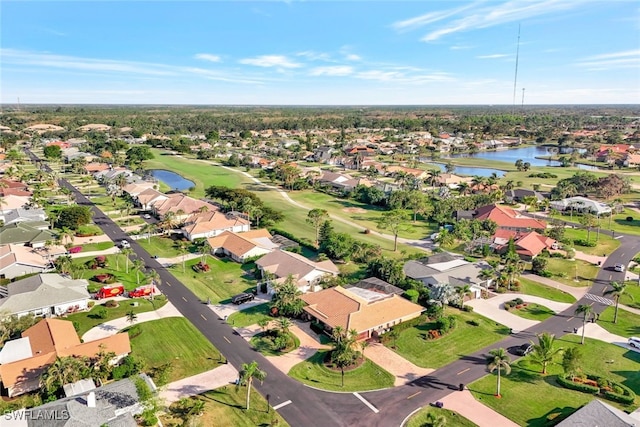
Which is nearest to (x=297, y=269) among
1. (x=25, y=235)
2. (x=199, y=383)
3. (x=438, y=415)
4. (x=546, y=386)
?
(x=199, y=383)

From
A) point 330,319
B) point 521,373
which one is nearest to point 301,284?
point 330,319

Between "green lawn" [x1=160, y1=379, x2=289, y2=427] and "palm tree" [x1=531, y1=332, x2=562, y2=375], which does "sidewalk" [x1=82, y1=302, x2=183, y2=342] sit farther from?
"palm tree" [x1=531, y1=332, x2=562, y2=375]

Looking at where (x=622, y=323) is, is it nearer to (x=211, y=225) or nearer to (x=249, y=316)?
(x=249, y=316)

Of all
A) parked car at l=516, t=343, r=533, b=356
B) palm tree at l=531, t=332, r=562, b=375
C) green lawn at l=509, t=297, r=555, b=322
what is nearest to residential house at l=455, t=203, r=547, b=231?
green lawn at l=509, t=297, r=555, b=322

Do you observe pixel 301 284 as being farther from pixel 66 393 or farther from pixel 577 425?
pixel 577 425

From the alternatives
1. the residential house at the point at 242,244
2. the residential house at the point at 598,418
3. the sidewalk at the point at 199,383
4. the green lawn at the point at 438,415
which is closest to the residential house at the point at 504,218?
the residential house at the point at 242,244

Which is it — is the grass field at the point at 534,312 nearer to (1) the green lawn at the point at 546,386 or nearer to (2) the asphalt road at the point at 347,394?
(2) the asphalt road at the point at 347,394

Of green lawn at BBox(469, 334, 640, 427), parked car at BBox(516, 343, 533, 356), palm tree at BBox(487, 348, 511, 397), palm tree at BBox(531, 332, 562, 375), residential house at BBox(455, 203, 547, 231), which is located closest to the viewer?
green lawn at BBox(469, 334, 640, 427)
